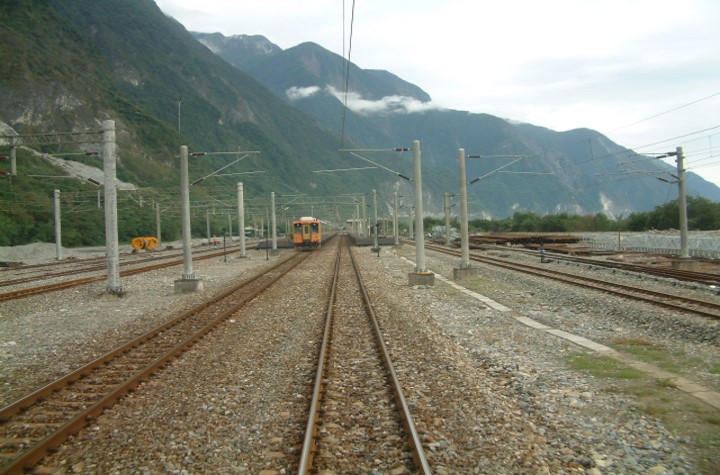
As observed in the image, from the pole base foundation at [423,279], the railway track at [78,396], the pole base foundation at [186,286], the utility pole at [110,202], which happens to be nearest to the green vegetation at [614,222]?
the pole base foundation at [423,279]

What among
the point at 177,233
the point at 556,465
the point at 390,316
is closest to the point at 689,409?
the point at 556,465

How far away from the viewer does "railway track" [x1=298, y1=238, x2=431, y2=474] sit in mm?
5094

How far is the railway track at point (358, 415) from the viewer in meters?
5.09

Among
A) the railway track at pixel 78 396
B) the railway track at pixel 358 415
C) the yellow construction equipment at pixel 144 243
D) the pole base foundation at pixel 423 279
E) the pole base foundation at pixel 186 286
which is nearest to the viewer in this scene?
the railway track at pixel 358 415

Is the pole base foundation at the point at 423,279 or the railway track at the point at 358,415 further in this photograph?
the pole base foundation at the point at 423,279

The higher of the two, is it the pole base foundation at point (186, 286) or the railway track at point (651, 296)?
the pole base foundation at point (186, 286)

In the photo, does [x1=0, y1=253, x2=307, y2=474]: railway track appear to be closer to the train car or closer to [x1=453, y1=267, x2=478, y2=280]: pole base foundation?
[x1=453, y1=267, x2=478, y2=280]: pole base foundation

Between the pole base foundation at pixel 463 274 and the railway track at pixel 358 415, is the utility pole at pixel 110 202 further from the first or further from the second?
the pole base foundation at pixel 463 274

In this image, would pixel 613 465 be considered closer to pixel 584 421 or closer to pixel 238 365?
pixel 584 421

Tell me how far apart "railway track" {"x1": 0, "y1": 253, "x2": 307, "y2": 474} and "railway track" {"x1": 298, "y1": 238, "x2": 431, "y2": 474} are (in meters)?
2.45

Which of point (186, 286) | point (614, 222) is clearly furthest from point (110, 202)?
point (614, 222)

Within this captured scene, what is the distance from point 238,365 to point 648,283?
16.7m

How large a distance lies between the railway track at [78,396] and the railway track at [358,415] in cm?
245

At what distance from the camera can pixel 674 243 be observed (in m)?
38.5
